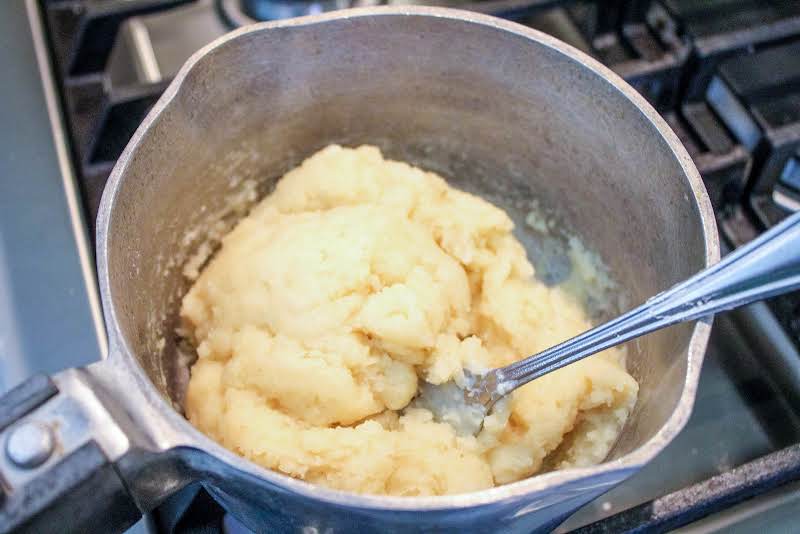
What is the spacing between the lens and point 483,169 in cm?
91

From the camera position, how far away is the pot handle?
0.46 m

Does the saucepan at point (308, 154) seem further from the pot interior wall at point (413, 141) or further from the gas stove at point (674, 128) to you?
the gas stove at point (674, 128)

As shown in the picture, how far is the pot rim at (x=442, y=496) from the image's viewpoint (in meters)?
0.48

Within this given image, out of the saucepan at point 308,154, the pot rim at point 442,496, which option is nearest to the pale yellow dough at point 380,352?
the saucepan at point 308,154

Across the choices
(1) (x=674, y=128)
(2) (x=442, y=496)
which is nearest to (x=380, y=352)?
(2) (x=442, y=496)

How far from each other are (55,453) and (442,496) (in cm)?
23

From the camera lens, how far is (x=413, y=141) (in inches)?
35.2

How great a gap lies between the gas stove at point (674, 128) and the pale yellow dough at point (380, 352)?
4.0 inches

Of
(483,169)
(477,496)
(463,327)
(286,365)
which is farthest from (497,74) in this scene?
(477,496)

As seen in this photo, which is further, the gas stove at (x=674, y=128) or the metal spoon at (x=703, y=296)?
the gas stove at (x=674, y=128)

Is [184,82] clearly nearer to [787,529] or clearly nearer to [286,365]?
[286,365]

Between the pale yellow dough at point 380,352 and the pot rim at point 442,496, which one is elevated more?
the pot rim at point 442,496

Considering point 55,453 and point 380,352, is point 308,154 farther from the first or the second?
point 55,453

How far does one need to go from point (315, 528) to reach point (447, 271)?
0.29 metres
